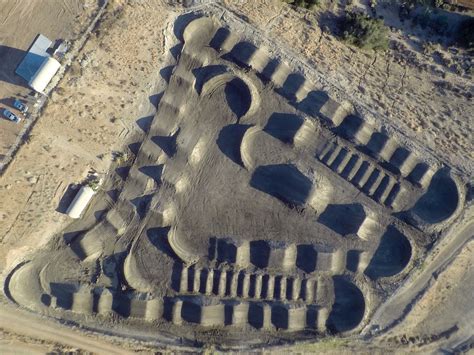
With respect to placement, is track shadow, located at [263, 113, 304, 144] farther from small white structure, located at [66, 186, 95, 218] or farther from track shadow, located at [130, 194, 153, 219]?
small white structure, located at [66, 186, 95, 218]

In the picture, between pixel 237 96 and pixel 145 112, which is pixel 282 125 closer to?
pixel 237 96

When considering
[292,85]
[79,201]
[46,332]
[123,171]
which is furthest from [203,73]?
[46,332]

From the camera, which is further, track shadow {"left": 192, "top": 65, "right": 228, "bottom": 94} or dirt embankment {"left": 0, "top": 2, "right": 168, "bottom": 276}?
track shadow {"left": 192, "top": 65, "right": 228, "bottom": 94}

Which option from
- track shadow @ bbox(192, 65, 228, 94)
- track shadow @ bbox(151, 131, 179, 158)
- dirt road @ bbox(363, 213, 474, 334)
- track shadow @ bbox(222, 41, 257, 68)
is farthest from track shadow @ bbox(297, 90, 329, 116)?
dirt road @ bbox(363, 213, 474, 334)

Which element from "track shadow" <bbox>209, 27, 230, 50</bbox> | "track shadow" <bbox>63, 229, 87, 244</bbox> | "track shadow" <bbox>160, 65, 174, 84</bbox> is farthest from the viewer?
"track shadow" <bbox>209, 27, 230, 50</bbox>

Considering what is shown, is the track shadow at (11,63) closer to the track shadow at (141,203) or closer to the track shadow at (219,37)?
the track shadow at (141,203)

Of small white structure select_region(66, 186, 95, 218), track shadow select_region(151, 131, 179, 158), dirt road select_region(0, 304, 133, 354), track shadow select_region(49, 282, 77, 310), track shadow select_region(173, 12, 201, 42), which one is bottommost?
dirt road select_region(0, 304, 133, 354)

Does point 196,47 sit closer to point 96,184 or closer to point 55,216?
point 96,184

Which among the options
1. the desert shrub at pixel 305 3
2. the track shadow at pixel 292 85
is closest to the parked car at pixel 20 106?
the track shadow at pixel 292 85
